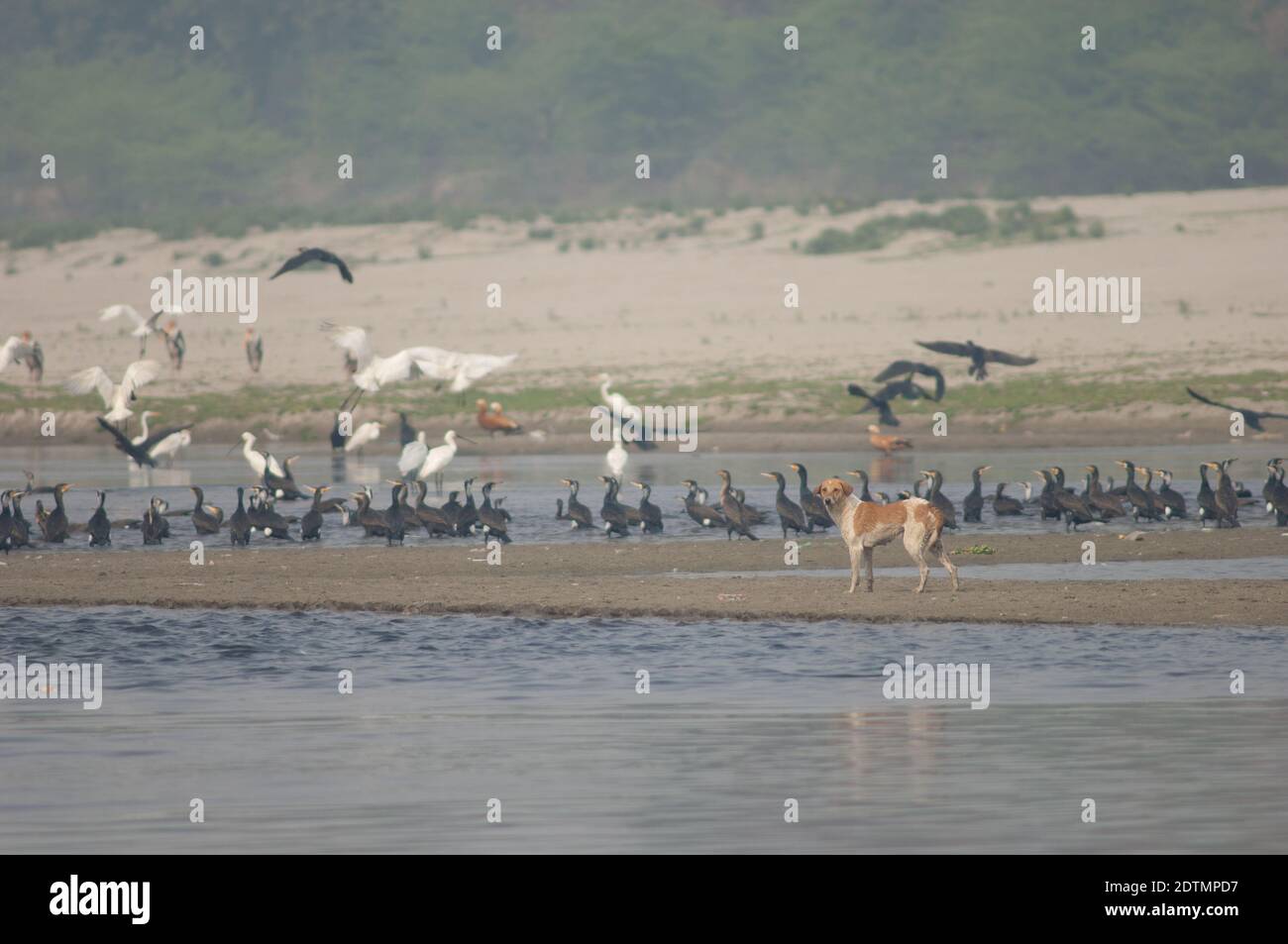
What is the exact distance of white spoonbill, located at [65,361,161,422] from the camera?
34.1m

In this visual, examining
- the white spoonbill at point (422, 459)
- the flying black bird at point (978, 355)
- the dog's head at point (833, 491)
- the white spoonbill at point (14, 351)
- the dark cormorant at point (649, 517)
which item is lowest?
the dark cormorant at point (649, 517)

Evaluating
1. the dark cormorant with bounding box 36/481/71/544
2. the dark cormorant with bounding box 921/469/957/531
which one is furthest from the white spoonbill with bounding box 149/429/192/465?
the dark cormorant with bounding box 921/469/957/531

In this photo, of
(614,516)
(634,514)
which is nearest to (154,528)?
(614,516)

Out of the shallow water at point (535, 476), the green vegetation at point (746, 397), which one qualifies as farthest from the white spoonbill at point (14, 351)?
the green vegetation at point (746, 397)

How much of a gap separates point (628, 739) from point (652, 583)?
6.72 metres

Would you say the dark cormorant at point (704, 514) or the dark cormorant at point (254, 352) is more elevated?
the dark cormorant at point (254, 352)

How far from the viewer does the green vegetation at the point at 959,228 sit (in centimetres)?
5934

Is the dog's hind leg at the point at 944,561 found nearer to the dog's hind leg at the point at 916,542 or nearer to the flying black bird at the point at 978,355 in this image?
the dog's hind leg at the point at 916,542

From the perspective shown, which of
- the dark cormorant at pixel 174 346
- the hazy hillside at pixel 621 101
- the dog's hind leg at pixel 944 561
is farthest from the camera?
the hazy hillside at pixel 621 101

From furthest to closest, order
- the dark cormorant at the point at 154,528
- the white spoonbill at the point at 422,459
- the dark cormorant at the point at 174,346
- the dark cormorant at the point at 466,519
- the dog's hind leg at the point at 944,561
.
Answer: the dark cormorant at the point at 174,346 → the white spoonbill at the point at 422,459 → the dark cormorant at the point at 466,519 → the dark cormorant at the point at 154,528 → the dog's hind leg at the point at 944,561

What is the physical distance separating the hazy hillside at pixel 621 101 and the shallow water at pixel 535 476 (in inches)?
2267

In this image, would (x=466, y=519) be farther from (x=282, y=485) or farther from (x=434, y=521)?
(x=282, y=485)

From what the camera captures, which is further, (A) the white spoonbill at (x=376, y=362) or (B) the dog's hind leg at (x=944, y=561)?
(A) the white spoonbill at (x=376, y=362)
